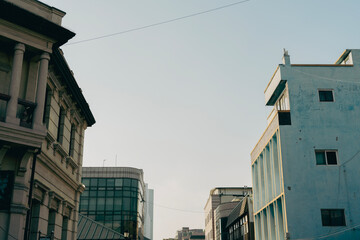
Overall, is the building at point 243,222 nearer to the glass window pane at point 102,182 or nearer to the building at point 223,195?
the glass window pane at point 102,182

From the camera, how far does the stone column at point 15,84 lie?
545 inches

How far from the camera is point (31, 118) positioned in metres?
14.7

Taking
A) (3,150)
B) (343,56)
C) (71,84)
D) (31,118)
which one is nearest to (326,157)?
(343,56)

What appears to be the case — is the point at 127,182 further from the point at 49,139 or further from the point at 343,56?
the point at 49,139

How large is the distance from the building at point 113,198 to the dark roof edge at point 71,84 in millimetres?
39597

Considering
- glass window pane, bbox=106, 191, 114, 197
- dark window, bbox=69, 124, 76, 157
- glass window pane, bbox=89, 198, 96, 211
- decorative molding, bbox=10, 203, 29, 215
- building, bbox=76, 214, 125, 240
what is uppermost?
glass window pane, bbox=106, 191, 114, 197

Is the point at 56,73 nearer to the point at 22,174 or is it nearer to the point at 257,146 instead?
the point at 22,174

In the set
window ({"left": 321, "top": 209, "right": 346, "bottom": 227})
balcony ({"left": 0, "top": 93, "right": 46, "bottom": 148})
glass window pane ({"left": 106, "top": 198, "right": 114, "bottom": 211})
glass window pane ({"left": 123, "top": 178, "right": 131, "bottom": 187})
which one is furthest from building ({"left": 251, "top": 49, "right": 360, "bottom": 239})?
glass window pane ({"left": 123, "top": 178, "right": 131, "bottom": 187})

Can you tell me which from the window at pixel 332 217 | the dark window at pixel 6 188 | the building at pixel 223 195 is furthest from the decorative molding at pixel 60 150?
the building at pixel 223 195

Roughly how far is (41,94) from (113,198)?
5135 cm

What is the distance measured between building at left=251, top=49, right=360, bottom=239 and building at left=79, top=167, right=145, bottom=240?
113ft

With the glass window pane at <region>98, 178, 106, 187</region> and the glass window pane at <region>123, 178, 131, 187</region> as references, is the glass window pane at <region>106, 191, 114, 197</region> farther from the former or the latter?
the glass window pane at <region>123, 178, 131, 187</region>

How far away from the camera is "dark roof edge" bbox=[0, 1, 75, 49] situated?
47.4ft

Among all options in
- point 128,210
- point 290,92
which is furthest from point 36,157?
point 128,210
